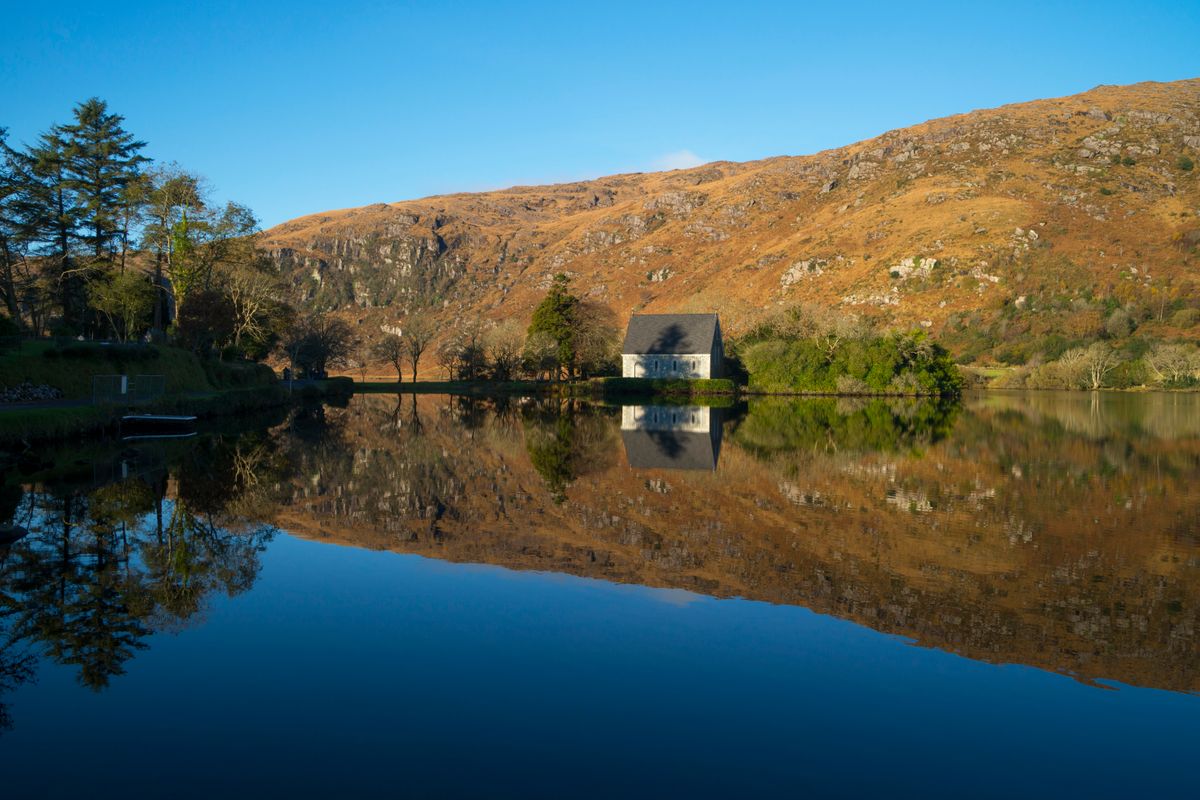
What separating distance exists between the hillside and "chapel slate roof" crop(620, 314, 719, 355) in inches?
A: 214

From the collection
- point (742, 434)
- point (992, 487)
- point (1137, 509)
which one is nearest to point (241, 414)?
point (742, 434)

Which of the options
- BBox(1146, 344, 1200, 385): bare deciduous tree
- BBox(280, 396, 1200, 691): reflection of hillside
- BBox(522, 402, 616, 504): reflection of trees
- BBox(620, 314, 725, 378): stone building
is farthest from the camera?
BBox(1146, 344, 1200, 385): bare deciduous tree

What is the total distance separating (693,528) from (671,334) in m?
63.5

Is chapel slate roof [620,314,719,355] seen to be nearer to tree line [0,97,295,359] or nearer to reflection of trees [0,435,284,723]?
tree line [0,97,295,359]

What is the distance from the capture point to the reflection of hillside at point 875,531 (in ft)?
28.9

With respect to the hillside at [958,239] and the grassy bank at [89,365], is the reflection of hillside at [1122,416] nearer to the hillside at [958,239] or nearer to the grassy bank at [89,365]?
the hillside at [958,239]

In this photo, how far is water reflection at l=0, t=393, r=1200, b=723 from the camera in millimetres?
8664

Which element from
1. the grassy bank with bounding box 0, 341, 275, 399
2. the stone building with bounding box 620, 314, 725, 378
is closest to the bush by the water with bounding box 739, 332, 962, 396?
the stone building with bounding box 620, 314, 725, 378

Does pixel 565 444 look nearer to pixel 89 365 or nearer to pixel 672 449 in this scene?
pixel 672 449

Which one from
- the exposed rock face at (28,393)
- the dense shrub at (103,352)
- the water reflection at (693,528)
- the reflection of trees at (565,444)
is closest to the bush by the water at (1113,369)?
the reflection of trees at (565,444)

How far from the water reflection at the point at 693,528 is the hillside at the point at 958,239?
187ft

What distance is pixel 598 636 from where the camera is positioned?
8453 mm

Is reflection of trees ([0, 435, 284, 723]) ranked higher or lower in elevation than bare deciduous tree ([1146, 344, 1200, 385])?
lower

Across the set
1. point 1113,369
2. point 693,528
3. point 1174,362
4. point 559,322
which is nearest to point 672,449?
point 693,528
